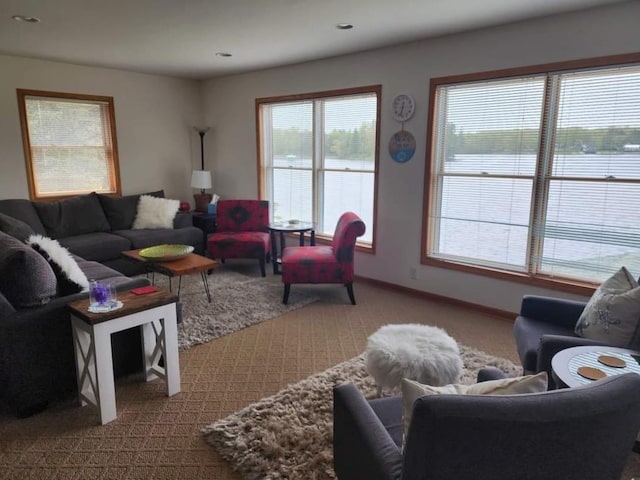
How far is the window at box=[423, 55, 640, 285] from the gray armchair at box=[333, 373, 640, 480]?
2636mm

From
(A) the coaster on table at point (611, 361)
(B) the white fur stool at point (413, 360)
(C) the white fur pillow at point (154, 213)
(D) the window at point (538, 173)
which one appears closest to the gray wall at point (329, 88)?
(D) the window at point (538, 173)

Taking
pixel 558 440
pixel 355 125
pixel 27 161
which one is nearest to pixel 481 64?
pixel 355 125

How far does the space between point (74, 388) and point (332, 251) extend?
255cm

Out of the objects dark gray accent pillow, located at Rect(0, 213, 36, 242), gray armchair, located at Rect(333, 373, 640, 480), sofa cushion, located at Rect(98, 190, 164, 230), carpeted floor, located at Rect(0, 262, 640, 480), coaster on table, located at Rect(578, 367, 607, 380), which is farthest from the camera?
sofa cushion, located at Rect(98, 190, 164, 230)

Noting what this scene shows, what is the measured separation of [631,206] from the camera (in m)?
3.14

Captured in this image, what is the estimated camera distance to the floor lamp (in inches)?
239

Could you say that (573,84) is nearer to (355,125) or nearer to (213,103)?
(355,125)

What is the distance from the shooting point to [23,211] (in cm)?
463

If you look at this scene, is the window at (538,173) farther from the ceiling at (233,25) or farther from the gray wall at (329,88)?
the ceiling at (233,25)

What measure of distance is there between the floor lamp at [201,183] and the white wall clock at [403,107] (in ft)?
9.73

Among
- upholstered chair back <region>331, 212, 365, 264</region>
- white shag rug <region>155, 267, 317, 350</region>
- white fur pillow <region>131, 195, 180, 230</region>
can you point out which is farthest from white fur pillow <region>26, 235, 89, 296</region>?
white fur pillow <region>131, 195, 180, 230</region>

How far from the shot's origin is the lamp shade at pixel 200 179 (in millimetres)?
6074

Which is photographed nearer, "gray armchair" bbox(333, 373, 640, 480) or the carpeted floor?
"gray armchair" bbox(333, 373, 640, 480)

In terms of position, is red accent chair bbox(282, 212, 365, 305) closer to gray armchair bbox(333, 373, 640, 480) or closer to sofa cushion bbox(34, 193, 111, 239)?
sofa cushion bbox(34, 193, 111, 239)
